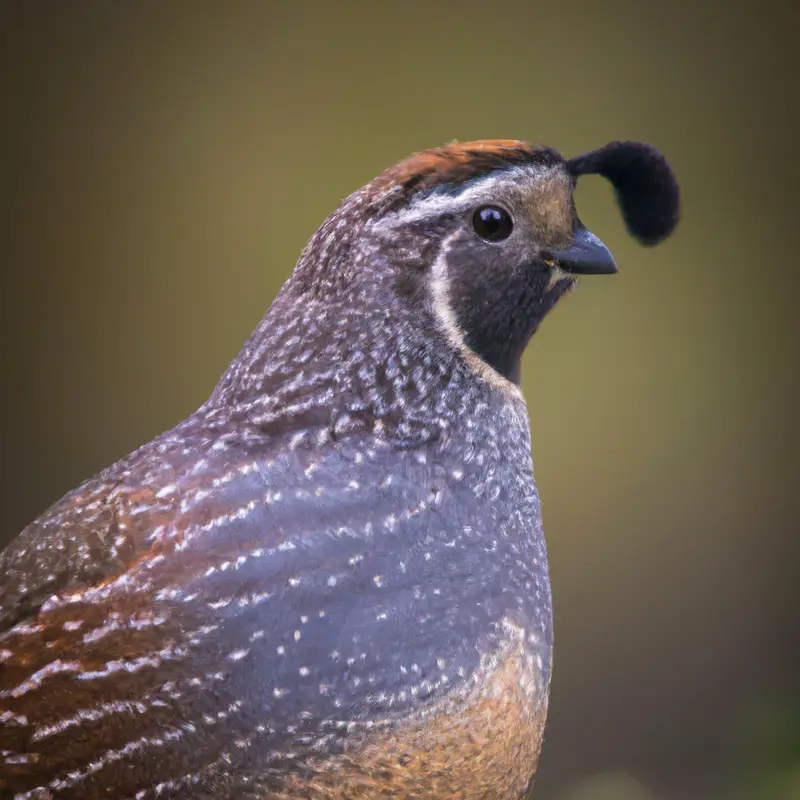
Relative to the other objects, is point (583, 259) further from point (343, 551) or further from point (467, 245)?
point (343, 551)

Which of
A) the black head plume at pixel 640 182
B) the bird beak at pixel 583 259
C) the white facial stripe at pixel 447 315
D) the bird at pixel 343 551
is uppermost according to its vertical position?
the black head plume at pixel 640 182

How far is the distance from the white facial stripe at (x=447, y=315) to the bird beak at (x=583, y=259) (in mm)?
116

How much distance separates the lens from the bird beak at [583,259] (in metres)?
1.08

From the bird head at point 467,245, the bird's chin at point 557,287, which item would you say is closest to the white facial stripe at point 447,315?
the bird head at point 467,245

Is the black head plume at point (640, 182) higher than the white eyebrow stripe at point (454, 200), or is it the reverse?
the black head plume at point (640, 182)

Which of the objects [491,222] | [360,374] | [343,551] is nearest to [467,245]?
[491,222]

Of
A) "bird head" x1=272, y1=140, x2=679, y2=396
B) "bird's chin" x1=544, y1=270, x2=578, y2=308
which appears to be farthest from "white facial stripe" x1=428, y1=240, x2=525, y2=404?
"bird's chin" x1=544, y1=270, x2=578, y2=308

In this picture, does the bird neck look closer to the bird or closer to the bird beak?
the bird

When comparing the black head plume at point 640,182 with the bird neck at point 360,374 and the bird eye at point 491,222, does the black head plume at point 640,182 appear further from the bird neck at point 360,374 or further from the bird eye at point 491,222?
the bird neck at point 360,374

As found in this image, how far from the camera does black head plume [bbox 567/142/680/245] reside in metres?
1.12

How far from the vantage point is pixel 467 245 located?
104 centimetres

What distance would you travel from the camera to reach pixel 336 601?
0.90 meters

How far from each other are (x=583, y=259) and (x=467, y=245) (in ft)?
0.43

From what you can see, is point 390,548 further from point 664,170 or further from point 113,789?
point 664,170
